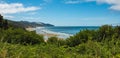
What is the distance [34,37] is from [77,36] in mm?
4190

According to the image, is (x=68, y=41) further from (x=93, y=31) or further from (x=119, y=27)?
(x=119, y=27)

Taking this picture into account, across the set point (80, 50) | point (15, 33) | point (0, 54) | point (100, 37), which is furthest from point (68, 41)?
point (0, 54)

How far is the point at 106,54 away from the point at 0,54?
13.0 feet

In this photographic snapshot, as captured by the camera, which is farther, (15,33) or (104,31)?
(15,33)

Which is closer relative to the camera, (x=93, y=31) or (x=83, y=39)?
(x=83, y=39)

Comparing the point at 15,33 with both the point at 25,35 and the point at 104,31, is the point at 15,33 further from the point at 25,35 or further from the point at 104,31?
the point at 104,31

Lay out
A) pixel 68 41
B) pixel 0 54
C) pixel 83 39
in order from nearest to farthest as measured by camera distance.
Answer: pixel 0 54, pixel 83 39, pixel 68 41

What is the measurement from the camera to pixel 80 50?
12.3 metres

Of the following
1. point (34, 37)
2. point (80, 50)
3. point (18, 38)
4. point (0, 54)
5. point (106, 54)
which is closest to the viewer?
point (0, 54)

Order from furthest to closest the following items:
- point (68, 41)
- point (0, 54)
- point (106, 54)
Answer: point (68, 41) → point (106, 54) → point (0, 54)

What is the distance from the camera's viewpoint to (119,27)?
1934cm

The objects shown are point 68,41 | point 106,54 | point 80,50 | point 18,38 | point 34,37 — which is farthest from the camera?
point 34,37

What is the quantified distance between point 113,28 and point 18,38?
6643 mm

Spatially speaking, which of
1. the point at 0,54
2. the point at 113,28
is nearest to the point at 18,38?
the point at 113,28
